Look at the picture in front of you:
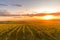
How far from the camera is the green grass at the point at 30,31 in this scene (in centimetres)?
414

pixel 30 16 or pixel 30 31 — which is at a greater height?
pixel 30 16

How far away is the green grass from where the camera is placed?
4145mm

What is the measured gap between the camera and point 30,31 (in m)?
4.20

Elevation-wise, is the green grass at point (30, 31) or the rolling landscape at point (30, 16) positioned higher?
the rolling landscape at point (30, 16)

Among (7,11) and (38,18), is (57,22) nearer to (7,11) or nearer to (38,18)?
(38,18)

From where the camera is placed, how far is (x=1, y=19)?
4270mm

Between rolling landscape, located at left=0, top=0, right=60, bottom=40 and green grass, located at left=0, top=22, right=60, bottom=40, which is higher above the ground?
rolling landscape, located at left=0, top=0, right=60, bottom=40

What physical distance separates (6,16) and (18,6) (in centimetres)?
31

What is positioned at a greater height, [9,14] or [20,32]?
[9,14]

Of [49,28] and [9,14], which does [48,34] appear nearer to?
[49,28]

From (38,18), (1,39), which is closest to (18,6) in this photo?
(38,18)

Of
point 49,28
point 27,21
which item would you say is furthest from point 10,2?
point 49,28

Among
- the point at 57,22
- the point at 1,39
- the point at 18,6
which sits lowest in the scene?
the point at 1,39

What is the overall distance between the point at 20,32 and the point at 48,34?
0.54 metres
